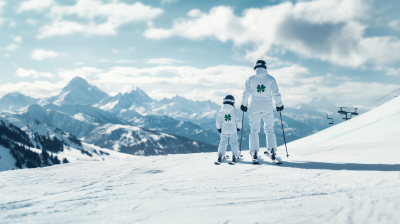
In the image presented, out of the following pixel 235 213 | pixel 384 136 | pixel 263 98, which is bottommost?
pixel 235 213

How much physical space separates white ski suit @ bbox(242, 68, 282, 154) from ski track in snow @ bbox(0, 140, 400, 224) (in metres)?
2.00

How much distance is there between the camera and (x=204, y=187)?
387 centimetres

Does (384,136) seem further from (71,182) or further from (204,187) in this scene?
(71,182)

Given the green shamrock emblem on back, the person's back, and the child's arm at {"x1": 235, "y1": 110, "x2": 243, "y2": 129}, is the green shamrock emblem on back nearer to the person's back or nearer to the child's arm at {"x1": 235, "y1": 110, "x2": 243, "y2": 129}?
the person's back

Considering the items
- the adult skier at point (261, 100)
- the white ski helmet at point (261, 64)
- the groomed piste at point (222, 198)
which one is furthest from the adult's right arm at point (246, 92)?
the groomed piste at point (222, 198)

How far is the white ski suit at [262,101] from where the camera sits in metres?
6.86

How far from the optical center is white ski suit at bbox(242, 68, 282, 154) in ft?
22.5

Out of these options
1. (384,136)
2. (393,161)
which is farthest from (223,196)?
(384,136)

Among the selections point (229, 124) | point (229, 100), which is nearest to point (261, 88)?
point (229, 100)

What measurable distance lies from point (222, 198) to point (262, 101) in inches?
169

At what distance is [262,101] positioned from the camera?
6.87 m

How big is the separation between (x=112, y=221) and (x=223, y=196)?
1.57 meters

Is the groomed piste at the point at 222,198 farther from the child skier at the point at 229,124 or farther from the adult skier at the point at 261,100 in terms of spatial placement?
the child skier at the point at 229,124

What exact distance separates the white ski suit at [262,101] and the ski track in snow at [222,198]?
2.00 metres
